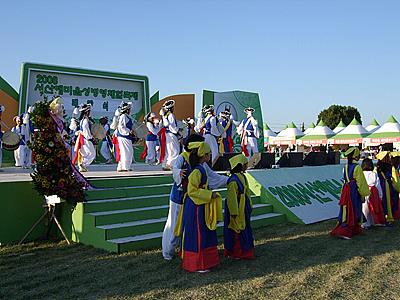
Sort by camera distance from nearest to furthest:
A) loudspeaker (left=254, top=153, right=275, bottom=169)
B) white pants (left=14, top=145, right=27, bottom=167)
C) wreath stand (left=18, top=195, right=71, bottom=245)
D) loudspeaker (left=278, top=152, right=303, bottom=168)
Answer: wreath stand (left=18, top=195, right=71, bottom=245) < loudspeaker (left=254, top=153, right=275, bottom=169) < loudspeaker (left=278, top=152, right=303, bottom=168) < white pants (left=14, top=145, right=27, bottom=167)

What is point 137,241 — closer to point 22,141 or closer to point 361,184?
point 361,184

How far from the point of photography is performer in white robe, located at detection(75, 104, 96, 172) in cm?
1066

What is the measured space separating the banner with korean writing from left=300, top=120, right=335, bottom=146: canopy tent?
16.0m

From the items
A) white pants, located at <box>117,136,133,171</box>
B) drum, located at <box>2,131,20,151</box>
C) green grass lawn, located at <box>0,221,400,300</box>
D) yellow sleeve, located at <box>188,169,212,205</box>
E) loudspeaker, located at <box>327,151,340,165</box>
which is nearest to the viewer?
green grass lawn, located at <box>0,221,400,300</box>

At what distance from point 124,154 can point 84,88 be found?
710cm

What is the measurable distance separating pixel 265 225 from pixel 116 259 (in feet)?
11.4

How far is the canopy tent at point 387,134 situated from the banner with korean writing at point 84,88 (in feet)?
51.9

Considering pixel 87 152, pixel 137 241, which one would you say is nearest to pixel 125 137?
pixel 87 152

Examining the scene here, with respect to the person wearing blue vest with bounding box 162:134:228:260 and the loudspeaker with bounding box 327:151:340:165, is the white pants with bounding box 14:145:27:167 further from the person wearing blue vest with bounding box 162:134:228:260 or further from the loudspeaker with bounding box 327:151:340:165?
the loudspeaker with bounding box 327:151:340:165

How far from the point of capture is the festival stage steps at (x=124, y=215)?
616 centimetres

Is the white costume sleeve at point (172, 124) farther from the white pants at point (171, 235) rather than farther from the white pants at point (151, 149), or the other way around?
the white pants at point (171, 235)

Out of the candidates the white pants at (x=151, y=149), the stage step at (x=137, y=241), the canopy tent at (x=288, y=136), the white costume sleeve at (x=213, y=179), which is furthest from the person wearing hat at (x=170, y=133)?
the canopy tent at (x=288, y=136)

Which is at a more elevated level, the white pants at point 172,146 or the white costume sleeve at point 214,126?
the white costume sleeve at point 214,126

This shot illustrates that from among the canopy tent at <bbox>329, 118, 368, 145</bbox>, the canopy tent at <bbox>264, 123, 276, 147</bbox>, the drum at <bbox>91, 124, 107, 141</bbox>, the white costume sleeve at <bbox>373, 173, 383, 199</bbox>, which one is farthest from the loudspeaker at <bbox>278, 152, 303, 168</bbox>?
the canopy tent at <bbox>264, 123, 276, 147</bbox>
